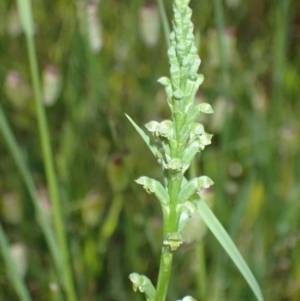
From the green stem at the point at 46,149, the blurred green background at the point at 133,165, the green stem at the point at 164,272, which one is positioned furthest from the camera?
the blurred green background at the point at 133,165

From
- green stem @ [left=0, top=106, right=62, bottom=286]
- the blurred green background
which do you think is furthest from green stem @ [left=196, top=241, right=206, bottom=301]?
green stem @ [left=0, top=106, right=62, bottom=286]

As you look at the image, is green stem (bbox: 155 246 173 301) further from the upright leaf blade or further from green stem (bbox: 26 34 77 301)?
green stem (bbox: 26 34 77 301)

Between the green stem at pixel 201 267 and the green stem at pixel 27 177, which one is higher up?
the green stem at pixel 27 177

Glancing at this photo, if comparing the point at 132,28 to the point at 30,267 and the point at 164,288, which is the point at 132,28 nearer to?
the point at 30,267

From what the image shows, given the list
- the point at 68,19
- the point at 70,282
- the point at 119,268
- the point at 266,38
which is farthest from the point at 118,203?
the point at 266,38

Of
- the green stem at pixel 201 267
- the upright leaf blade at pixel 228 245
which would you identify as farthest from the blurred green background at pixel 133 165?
the upright leaf blade at pixel 228 245

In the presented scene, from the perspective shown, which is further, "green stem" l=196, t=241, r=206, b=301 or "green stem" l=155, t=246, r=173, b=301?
"green stem" l=196, t=241, r=206, b=301

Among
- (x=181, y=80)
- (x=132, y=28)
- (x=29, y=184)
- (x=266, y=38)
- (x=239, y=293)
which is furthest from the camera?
(x=266, y=38)

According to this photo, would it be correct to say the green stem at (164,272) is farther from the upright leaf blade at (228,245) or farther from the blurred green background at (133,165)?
the blurred green background at (133,165)

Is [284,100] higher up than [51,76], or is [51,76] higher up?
[51,76]
